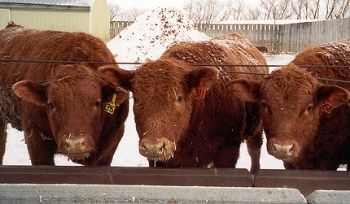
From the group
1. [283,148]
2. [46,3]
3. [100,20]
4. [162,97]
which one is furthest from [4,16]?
[283,148]

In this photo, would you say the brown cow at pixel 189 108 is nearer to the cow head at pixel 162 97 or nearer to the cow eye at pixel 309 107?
the cow head at pixel 162 97

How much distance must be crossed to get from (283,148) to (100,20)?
25363mm

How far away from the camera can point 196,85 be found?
4281mm

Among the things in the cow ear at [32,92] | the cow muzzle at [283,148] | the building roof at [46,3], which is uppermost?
the building roof at [46,3]

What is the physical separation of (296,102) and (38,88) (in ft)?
7.57

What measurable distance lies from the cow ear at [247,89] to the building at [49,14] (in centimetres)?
2096

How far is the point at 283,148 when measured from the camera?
390 centimetres

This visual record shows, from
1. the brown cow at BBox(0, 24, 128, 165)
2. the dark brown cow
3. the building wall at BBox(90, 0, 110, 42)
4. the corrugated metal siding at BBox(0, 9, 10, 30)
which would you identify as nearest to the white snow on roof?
the building wall at BBox(90, 0, 110, 42)

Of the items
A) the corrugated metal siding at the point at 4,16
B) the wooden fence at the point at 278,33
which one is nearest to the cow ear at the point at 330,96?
the wooden fence at the point at 278,33

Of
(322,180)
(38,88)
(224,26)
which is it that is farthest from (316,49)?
(224,26)

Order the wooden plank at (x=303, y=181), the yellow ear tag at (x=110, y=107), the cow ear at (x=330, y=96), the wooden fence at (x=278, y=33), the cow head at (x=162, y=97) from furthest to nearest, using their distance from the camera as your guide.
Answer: the wooden fence at (x=278, y=33), the yellow ear tag at (x=110, y=107), the cow ear at (x=330, y=96), the cow head at (x=162, y=97), the wooden plank at (x=303, y=181)

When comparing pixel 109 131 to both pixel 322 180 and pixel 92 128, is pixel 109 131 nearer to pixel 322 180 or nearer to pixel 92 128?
pixel 92 128

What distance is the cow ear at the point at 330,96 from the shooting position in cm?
412

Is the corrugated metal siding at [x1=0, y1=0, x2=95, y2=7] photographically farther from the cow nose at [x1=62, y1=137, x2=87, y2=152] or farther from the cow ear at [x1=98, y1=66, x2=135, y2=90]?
the cow nose at [x1=62, y1=137, x2=87, y2=152]
